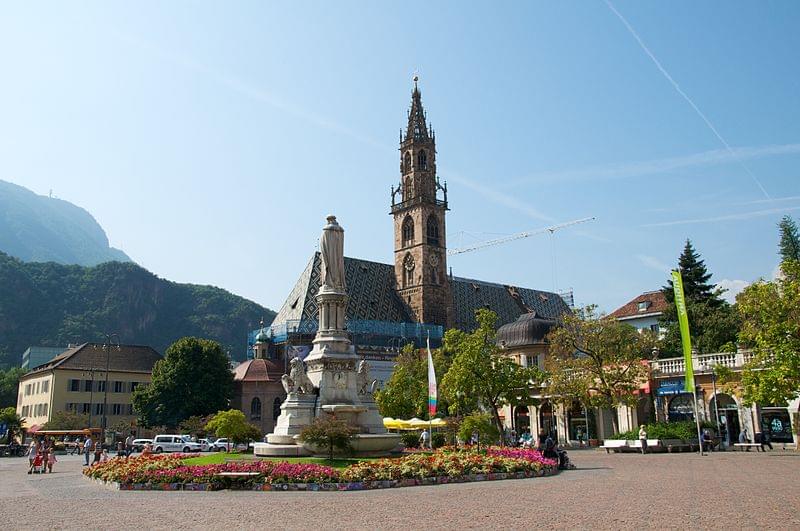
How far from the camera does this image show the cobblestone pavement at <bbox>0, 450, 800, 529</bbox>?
14.0m

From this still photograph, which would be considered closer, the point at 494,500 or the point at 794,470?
the point at 494,500

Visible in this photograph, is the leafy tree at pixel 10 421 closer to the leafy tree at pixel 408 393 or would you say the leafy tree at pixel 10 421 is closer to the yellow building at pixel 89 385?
the yellow building at pixel 89 385

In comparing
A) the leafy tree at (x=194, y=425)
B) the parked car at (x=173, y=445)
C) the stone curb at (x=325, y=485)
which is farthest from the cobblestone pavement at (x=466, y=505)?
the leafy tree at (x=194, y=425)

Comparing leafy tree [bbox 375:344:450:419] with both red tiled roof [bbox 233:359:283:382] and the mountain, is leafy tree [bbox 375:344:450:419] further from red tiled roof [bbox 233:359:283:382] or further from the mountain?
the mountain

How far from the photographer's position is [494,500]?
17.4 meters

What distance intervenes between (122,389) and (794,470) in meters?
76.4

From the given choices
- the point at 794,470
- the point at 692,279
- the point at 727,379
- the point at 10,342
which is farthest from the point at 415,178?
the point at 10,342

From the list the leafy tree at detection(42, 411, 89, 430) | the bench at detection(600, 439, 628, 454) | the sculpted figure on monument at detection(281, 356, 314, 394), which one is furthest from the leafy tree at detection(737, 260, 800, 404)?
the leafy tree at detection(42, 411, 89, 430)

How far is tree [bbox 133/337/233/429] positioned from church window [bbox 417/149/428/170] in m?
44.9

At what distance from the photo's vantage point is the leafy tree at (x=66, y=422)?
240ft

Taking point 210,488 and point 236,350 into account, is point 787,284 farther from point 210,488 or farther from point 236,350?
point 236,350

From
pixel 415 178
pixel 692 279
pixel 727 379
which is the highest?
pixel 415 178

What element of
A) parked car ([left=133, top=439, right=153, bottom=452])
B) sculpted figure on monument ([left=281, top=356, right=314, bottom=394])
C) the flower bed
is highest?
sculpted figure on monument ([left=281, top=356, right=314, bottom=394])

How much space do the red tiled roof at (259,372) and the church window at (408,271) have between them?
25.2 metres
